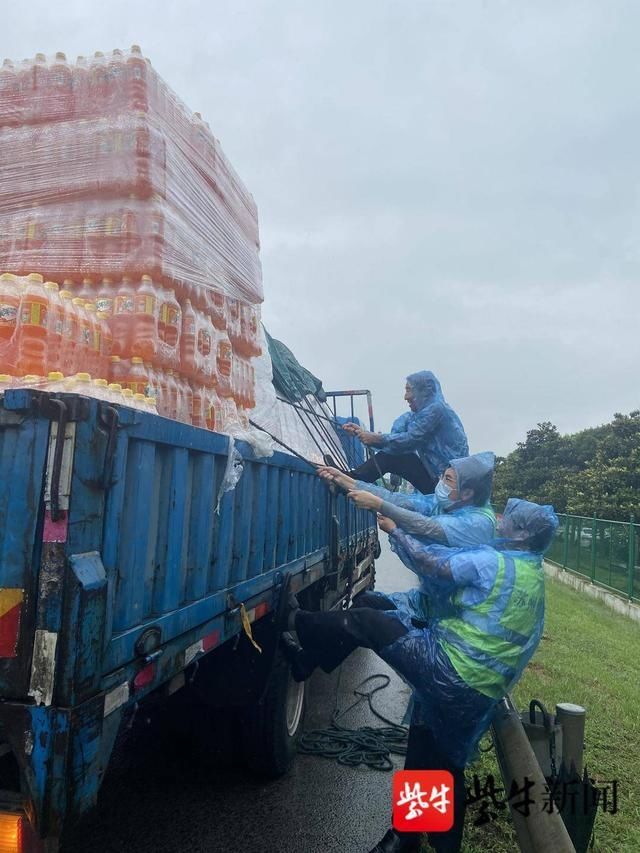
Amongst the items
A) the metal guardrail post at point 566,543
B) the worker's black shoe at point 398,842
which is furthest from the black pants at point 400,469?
the metal guardrail post at point 566,543

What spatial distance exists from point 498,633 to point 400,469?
276cm

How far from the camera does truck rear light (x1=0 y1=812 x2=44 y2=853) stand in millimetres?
1667

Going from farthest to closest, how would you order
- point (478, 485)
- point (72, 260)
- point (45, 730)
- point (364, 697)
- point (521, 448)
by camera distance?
point (521, 448)
point (364, 697)
point (478, 485)
point (72, 260)
point (45, 730)

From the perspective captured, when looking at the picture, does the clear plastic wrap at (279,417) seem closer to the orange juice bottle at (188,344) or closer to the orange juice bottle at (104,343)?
the orange juice bottle at (188,344)

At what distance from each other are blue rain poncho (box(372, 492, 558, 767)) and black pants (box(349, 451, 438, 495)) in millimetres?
2322

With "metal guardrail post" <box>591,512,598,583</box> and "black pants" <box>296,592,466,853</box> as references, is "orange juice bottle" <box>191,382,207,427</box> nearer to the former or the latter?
"black pants" <box>296,592,466,853</box>

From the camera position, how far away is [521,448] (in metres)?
30.0

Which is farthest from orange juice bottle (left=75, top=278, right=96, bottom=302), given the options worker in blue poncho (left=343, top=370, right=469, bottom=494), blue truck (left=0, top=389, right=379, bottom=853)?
worker in blue poncho (left=343, top=370, right=469, bottom=494)

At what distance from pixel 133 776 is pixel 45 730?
2.49 meters

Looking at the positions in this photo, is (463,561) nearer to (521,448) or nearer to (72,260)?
(72,260)

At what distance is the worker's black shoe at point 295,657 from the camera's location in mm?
3619

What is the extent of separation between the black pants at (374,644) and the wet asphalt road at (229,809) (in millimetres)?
453

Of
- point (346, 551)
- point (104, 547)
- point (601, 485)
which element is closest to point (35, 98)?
point (104, 547)

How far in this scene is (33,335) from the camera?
2439mm
